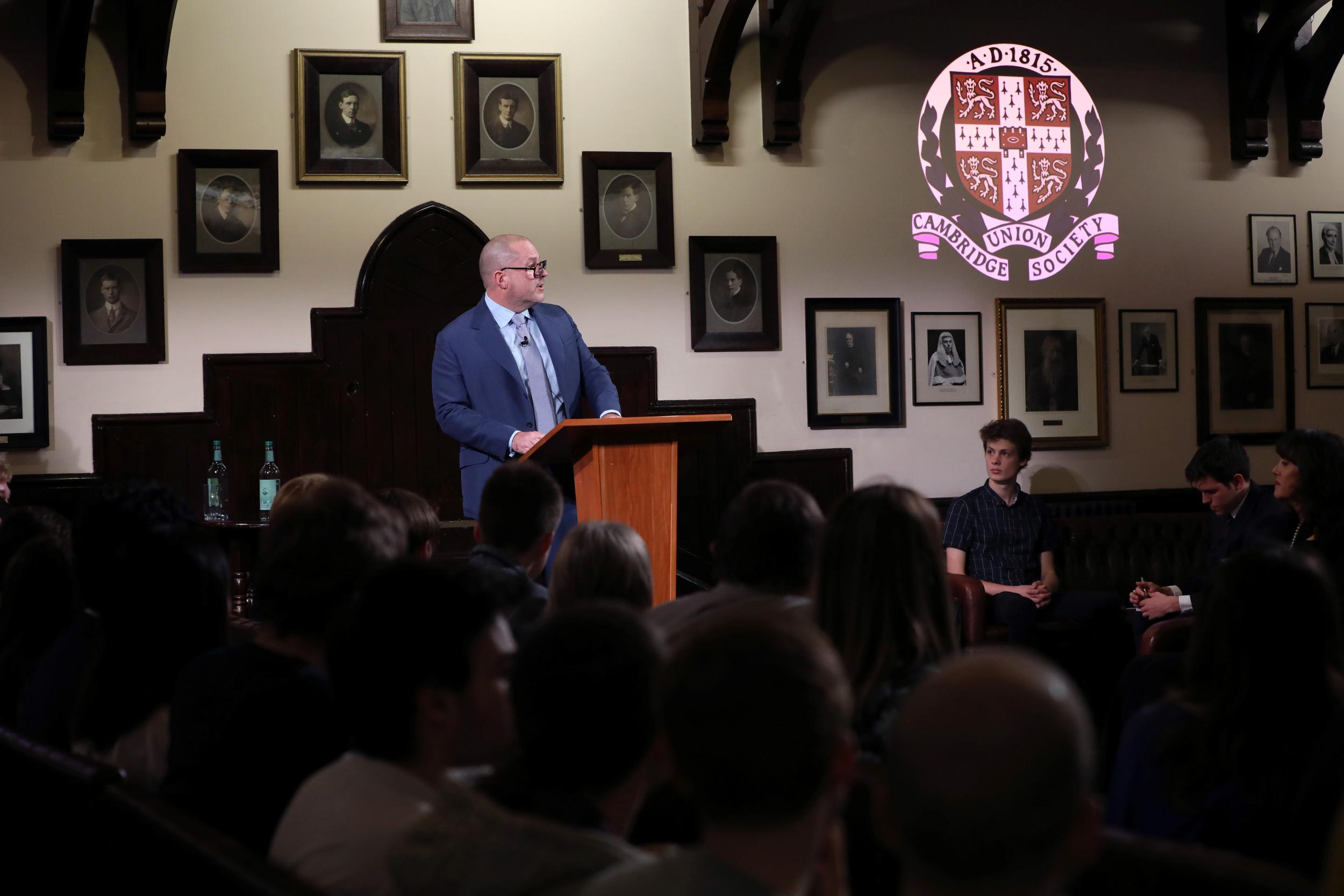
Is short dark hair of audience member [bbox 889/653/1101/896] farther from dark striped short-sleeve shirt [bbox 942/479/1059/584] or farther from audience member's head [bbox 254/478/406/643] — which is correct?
dark striped short-sleeve shirt [bbox 942/479/1059/584]

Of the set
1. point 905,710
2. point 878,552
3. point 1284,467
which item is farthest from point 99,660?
point 1284,467

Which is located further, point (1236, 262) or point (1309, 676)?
point (1236, 262)

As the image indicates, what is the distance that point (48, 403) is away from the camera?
662 cm

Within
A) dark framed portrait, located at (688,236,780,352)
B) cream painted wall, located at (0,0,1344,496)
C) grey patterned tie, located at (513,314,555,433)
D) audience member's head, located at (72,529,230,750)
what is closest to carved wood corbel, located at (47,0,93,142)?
cream painted wall, located at (0,0,1344,496)

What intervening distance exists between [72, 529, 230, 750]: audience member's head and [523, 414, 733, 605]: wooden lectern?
2127 mm

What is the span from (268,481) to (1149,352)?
516cm

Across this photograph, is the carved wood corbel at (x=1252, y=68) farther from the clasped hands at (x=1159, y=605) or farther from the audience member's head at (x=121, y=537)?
the audience member's head at (x=121, y=537)

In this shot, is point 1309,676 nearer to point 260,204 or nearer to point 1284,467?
point 1284,467

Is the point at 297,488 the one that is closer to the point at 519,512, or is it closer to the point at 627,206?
the point at 519,512

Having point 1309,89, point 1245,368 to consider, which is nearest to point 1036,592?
point 1245,368

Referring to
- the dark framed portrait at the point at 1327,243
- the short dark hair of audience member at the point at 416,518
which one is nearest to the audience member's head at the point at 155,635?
the short dark hair of audience member at the point at 416,518

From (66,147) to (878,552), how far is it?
5.88 meters

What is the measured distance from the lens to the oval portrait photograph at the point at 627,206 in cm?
713

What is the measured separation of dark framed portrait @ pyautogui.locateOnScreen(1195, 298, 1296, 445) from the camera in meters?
7.90
